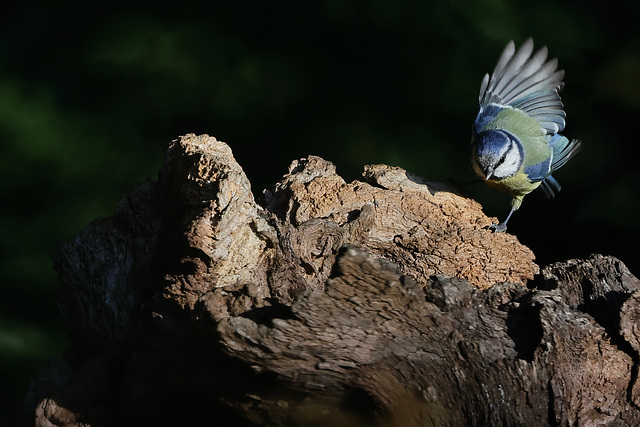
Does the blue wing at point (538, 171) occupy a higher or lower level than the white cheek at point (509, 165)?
higher

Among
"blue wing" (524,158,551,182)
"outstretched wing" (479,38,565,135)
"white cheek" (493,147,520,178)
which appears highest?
"outstretched wing" (479,38,565,135)

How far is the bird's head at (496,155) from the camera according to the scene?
211 centimetres

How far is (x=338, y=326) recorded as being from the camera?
1.07 m

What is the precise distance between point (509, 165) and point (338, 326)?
127 centimetres

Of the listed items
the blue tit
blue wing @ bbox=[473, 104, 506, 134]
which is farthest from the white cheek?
blue wing @ bbox=[473, 104, 506, 134]

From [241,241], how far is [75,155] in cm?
163

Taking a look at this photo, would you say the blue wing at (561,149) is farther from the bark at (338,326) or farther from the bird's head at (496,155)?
the bark at (338,326)

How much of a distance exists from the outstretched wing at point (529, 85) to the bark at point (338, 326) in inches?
36.8

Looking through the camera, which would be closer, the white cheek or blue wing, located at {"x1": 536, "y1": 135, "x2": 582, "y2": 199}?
the white cheek

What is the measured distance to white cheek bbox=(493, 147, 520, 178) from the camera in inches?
84.0

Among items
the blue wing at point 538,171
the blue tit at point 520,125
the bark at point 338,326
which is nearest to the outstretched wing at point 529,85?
the blue tit at point 520,125

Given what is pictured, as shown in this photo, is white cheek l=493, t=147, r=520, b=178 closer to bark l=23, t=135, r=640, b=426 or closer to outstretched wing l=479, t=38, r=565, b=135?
outstretched wing l=479, t=38, r=565, b=135

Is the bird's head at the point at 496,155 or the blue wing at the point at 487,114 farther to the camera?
the blue wing at the point at 487,114

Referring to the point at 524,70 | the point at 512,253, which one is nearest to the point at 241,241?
the point at 512,253
